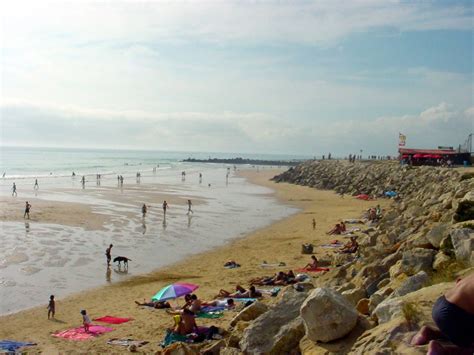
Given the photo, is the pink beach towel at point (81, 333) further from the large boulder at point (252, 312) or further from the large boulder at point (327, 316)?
the large boulder at point (327, 316)

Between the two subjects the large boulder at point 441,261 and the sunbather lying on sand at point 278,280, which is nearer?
the large boulder at point 441,261

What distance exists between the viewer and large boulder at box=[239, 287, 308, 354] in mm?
7391

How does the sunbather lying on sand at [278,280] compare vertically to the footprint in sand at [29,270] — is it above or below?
above

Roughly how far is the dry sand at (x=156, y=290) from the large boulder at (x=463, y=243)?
20.1 ft

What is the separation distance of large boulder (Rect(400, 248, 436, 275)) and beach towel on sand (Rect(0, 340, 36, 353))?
888cm

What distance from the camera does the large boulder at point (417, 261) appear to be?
27.1ft

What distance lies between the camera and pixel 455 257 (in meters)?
7.95

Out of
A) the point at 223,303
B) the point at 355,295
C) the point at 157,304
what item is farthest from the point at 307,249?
the point at 355,295

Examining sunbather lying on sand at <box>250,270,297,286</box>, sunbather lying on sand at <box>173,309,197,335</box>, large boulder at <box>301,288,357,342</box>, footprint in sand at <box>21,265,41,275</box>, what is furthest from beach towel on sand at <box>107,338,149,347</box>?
footprint in sand at <box>21,265,41,275</box>

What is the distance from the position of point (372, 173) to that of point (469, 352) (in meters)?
51.2

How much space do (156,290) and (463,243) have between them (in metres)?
11.7

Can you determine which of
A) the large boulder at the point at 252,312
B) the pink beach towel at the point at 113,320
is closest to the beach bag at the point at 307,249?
the pink beach towel at the point at 113,320

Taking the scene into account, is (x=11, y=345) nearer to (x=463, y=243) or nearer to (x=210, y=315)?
(x=210, y=315)

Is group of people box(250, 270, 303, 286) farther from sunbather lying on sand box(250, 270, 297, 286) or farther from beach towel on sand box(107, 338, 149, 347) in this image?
beach towel on sand box(107, 338, 149, 347)
